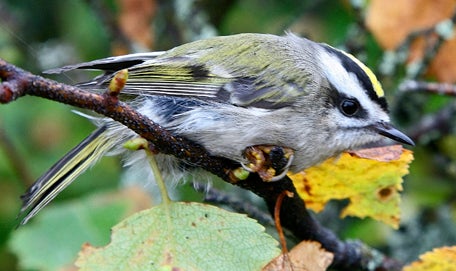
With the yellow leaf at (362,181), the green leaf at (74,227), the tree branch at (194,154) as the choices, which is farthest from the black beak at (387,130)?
the green leaf at (74,227)

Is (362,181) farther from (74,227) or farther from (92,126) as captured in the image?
(92,126)

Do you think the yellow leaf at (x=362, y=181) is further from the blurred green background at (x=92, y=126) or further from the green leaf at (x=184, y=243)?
the blurred green background at (x=92, y=126)

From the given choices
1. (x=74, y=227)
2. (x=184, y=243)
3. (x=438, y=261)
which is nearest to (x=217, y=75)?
(x=184, y=243)

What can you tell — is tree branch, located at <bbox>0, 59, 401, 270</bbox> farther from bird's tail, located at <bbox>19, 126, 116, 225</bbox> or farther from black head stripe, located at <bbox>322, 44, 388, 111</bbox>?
black head stripe, located at <bbox>322, 44, 388, 111</bbox>

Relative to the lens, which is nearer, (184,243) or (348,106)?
(184,243)

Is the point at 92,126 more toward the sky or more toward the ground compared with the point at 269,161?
more toward the sky

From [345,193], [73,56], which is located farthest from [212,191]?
[73,56]
